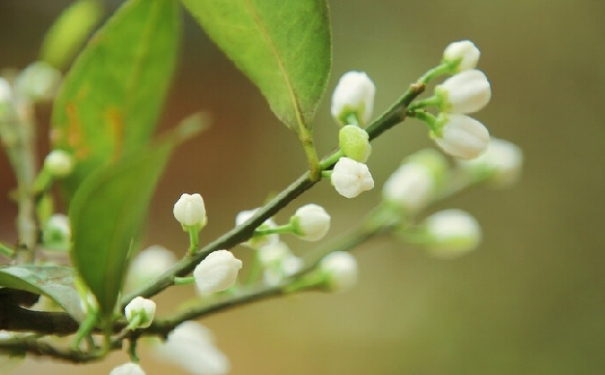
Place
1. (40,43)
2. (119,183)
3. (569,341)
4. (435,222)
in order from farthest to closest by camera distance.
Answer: (40,43), (569,341), (435,222), (119,183)

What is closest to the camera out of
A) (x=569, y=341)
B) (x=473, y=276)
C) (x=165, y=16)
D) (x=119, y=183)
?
(x=119, y=183)

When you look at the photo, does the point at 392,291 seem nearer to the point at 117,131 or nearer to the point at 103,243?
the point at 117,131

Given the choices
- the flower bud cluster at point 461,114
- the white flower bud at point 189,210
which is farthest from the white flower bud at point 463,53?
the white flower bud at point 189,210

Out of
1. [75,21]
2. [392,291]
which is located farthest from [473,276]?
[75,21]

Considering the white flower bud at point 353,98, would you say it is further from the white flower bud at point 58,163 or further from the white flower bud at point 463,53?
the white flower bud at point 58,163

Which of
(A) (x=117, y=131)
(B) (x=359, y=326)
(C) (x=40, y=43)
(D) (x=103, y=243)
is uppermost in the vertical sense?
(C) (x=40, y=43)

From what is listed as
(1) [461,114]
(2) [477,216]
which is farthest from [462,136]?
(2) [477,216]

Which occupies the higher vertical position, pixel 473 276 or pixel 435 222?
pixel 473 276

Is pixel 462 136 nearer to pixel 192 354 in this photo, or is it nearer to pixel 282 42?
pixel 282 42
